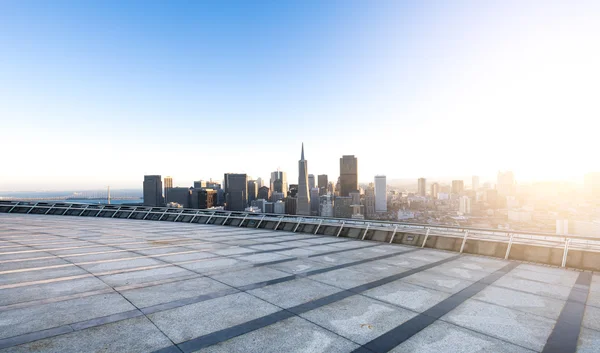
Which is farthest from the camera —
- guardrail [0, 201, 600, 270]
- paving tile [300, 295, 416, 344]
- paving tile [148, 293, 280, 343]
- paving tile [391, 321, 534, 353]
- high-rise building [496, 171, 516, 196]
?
high-rise building [496, 171, 516, 196]

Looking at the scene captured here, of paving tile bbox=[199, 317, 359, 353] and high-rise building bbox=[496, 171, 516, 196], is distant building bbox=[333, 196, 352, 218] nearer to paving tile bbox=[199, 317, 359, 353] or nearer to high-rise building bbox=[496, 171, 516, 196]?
high-rise building bbox=[496, 171, 516, 196]

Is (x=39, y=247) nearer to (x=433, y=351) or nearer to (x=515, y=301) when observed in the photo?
(x=433, y=351)

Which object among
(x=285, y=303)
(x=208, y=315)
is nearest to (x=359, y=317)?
(x=285, y=303)

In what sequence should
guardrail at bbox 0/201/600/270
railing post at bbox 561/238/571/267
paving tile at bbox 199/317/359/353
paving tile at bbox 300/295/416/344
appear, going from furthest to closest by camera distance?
guardrail at bbox 0/201/600/270, railing post at bbox 561/238/571/267, paving tile at bbox 300/295/416/344, paving tile at bbox 199/317/359/353

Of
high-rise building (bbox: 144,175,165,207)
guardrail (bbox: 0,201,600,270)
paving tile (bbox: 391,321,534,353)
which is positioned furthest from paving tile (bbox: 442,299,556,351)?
high-rise building (bbox: 144,175,165,207)

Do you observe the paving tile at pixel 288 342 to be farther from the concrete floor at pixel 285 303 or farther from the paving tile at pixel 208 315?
the paving tile at pixel 208 315

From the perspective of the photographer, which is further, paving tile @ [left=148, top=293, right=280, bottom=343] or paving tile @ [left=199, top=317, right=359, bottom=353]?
paving tile @ [left=148, top=293, right=280, bottom=343]

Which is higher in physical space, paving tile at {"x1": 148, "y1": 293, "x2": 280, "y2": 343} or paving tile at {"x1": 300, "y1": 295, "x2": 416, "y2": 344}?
paving tile at {"x1": 148, "y1": 293, "x2": 280, "y2": 343}
